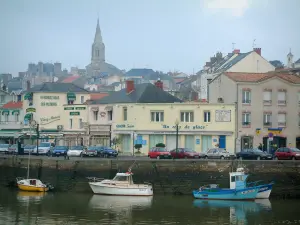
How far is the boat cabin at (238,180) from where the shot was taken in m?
55.9

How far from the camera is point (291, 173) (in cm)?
5788

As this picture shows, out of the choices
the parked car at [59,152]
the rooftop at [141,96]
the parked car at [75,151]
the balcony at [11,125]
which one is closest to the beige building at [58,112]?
the balcony at [11,125]

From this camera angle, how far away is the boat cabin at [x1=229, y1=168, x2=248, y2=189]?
5588cm

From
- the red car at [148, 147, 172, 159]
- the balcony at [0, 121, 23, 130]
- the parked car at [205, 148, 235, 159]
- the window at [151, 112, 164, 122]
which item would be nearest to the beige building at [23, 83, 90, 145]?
the balcony at [0, 121, 23, 130]

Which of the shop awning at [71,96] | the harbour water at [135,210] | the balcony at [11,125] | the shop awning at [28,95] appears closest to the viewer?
the harbour water at [135,210]

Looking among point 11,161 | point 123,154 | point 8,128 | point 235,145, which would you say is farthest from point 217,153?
point 8,128

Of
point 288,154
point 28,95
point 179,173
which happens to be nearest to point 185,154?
point 179,173

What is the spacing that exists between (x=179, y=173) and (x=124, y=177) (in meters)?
4.66

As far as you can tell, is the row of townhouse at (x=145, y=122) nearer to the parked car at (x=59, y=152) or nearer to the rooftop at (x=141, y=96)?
→ the rooftop at (x=141, y=96)

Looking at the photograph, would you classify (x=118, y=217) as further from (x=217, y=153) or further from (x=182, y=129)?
(x=182, y=129)

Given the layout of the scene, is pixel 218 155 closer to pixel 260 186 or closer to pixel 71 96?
pixel 260 186

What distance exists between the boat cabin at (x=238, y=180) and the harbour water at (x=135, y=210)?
161 cm

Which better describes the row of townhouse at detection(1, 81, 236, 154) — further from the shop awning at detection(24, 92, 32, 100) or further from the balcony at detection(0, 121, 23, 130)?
the balcony at detection(0, 121, 23, 130)

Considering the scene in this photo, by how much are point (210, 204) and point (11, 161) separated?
2088cm
